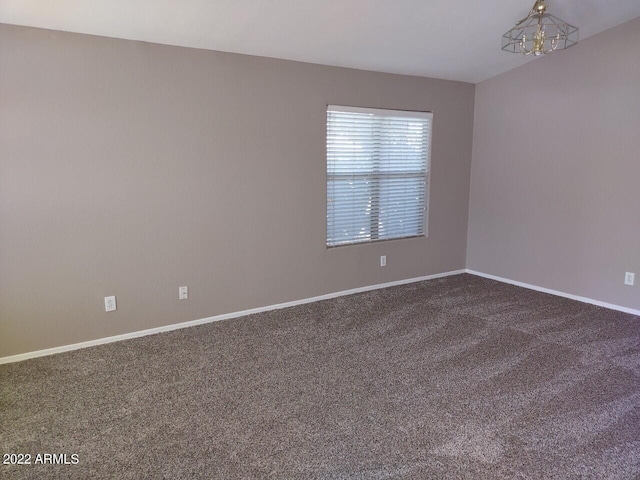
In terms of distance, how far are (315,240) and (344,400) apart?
1.93m

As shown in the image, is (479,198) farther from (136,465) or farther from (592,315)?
(136,465)

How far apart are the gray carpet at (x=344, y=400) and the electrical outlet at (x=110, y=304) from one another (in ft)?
0.98

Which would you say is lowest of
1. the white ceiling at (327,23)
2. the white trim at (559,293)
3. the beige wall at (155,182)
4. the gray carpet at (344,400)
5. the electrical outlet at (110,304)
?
the gray carpet at (344,400)

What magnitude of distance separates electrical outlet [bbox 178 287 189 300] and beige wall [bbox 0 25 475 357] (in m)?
0.04

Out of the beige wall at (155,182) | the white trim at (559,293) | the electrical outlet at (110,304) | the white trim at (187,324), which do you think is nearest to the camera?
the beige wall at (155,182)

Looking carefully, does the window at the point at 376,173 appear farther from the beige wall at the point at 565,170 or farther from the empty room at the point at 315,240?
the beige wall at the point at 565,170

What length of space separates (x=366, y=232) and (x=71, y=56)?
9.61ft

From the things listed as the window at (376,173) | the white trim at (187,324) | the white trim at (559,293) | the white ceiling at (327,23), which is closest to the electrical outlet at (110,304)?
the white trim at (187,324)

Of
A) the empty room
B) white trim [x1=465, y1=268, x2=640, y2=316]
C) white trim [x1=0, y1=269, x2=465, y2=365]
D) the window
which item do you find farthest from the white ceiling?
white trim [x1=465, y1=268, x2=640, y2=316]

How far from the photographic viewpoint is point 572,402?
2.46 m

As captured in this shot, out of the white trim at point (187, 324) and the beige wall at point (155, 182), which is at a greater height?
the beige wall at point (155, 182)

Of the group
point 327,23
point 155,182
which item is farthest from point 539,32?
point 155,182

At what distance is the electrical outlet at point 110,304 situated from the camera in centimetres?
327

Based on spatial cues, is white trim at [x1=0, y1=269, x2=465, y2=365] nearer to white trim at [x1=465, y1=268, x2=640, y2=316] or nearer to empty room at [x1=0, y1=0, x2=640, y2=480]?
empty room at [x1=0, y1=0, x2=640, y2=480]
